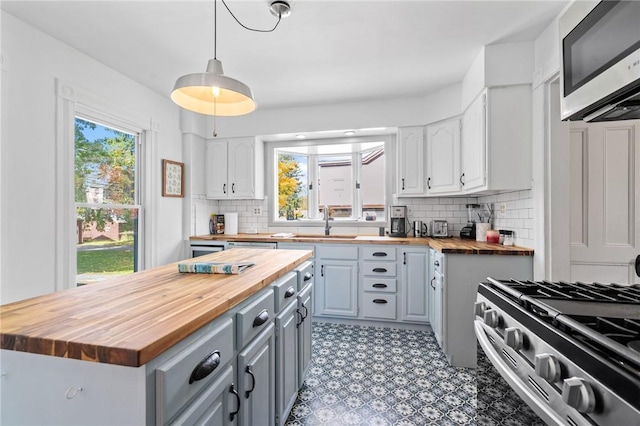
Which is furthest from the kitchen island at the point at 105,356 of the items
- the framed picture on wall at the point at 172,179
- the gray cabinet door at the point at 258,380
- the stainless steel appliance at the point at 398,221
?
the stainless steel appliance at the point at 398,221

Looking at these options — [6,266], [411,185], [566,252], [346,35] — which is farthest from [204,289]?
[411,185]

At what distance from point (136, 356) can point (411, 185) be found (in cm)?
320

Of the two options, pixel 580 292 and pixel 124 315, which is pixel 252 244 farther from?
pixel 580 292

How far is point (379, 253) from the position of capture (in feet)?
10.2

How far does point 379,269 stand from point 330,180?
1.54m

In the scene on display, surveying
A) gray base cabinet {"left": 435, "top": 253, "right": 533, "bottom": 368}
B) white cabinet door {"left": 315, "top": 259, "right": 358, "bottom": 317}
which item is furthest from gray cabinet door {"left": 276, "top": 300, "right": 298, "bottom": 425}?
white cabinet door {"left": 315, "top": 259, "right": 358, "bottom": 317}

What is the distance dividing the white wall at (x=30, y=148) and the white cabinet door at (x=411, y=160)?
309 centimetres

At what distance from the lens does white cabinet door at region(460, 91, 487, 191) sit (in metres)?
2.44

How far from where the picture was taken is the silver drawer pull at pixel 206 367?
0.82 m

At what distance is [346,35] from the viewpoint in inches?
86.0

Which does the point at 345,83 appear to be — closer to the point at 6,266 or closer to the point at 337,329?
the point at 337,329

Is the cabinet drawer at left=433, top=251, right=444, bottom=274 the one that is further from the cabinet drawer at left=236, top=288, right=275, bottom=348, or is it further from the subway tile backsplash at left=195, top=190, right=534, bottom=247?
the cabinet drawer at left=236, top=288, right=275, bottom=348

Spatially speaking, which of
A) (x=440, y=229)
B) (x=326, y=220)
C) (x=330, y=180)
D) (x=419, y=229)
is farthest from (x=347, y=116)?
(x=440, y=229)

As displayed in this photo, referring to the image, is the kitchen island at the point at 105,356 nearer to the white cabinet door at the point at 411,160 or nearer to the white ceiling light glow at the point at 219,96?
the white ceiling light glow at the point at 219,96
